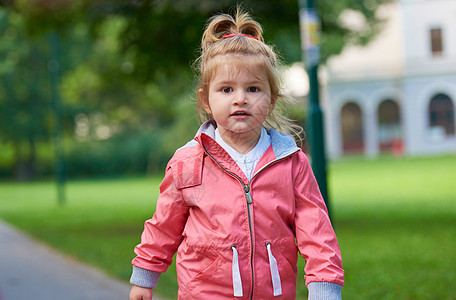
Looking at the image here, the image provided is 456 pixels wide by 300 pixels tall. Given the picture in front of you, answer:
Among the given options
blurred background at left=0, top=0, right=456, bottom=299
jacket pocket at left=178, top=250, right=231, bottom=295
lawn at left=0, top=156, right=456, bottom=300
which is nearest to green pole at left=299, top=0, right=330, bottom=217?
blurred background at left=0, top=0, right=456, bottom=299

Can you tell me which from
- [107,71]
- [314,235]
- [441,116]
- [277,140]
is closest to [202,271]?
[314,235]

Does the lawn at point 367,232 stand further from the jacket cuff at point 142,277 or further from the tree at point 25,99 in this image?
the tree at point 25,99

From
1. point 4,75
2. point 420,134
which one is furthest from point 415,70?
point 4,75

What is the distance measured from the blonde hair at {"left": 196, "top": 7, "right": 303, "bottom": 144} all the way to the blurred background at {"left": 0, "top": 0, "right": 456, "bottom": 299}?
149mm

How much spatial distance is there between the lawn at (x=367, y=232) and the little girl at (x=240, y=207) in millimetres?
3537

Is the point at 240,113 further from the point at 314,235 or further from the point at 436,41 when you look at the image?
the point at 436,41

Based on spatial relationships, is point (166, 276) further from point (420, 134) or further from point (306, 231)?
point (420, 134)

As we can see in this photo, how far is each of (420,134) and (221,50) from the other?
3711 centimetres

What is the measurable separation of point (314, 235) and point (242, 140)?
43 centimetres

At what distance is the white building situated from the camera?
2795 centimetres

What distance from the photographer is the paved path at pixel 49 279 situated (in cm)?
621

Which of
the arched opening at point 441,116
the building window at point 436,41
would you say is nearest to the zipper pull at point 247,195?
the building window at point 436,41

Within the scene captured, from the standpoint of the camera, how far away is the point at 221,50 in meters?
2.31

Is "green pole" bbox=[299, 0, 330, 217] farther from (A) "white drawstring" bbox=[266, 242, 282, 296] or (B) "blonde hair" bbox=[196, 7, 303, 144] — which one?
(A) "white drawstring" bbox=[266, 242, 282, 296]
